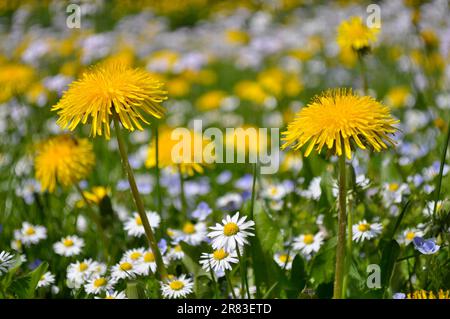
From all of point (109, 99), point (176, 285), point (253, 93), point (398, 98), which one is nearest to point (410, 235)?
point (176, 285)

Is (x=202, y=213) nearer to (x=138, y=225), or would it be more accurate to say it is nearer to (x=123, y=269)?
(x=138, y=225)

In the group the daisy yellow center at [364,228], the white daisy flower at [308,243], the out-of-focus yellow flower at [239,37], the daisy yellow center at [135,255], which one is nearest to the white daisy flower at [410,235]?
the daisy yellow center at [364,228]

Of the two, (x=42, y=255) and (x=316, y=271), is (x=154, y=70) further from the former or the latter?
(x=316, y=271)

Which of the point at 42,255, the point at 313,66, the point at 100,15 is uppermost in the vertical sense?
the point at 100,15

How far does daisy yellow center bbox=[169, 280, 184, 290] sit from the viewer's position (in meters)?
1.39

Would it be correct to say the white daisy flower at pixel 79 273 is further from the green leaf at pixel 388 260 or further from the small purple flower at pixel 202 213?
the green leaf at pixel 388 260

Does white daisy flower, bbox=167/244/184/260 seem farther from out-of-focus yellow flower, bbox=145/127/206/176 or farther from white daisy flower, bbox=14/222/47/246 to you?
white daisy flower, bbox=14/222/47/246

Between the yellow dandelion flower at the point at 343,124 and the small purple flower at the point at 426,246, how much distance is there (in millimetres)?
262

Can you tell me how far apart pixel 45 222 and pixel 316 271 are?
943mm

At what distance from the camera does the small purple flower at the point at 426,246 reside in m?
1.30

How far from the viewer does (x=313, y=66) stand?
13.8 feet

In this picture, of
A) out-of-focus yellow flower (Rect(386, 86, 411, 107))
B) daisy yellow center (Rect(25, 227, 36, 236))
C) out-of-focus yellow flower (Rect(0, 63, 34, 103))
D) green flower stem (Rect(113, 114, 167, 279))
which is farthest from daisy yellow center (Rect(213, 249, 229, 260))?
out-of-focus yellow flower (Rect(386, 86, 411, 107))

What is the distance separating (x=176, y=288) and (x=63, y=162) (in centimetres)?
56
